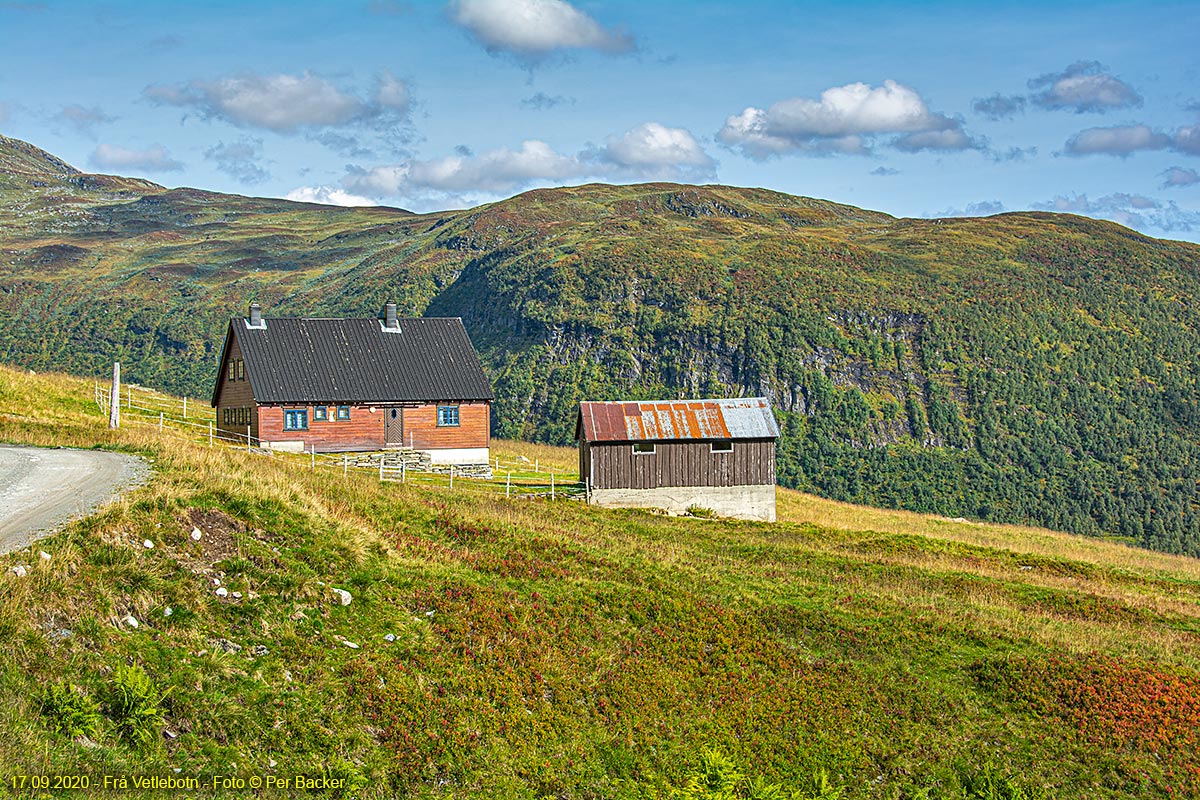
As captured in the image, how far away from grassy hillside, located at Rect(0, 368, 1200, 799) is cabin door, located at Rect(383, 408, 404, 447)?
24976 millimetres

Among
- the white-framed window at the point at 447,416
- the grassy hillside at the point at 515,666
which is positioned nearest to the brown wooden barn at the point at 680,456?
the white-framed window at the point at 447,416

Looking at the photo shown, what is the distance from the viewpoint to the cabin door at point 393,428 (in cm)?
5125

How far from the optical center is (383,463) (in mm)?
45031

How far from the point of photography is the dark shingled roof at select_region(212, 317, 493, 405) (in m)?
49.9

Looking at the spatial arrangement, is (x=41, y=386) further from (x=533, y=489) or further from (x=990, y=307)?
(x=990, y=307)

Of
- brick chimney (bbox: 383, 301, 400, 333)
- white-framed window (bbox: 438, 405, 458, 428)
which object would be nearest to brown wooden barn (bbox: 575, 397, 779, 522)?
white-framed window (bbox: 438, 405, 458, 428)

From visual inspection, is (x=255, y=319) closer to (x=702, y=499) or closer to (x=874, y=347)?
(x=702, y=499)

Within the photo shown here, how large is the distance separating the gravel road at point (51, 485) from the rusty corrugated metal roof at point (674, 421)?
25629mm

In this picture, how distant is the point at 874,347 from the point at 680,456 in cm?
11396

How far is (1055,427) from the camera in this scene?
136250 millimetres

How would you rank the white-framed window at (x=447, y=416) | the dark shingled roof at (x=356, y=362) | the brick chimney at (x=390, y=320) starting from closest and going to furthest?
the dark shingled roof at (x=356, y=362) → the white-framed window at (x=447, y=416) → the brick chimney at (x=390, y=320)

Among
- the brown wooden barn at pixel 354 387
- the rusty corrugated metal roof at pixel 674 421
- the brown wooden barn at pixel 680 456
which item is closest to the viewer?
the brown wooden barn at pixel 680 456

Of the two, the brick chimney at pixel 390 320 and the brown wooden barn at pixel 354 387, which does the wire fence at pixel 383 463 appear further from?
the brick chimney at pixel 390 320

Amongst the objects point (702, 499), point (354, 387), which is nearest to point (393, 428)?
point (354, 387)
